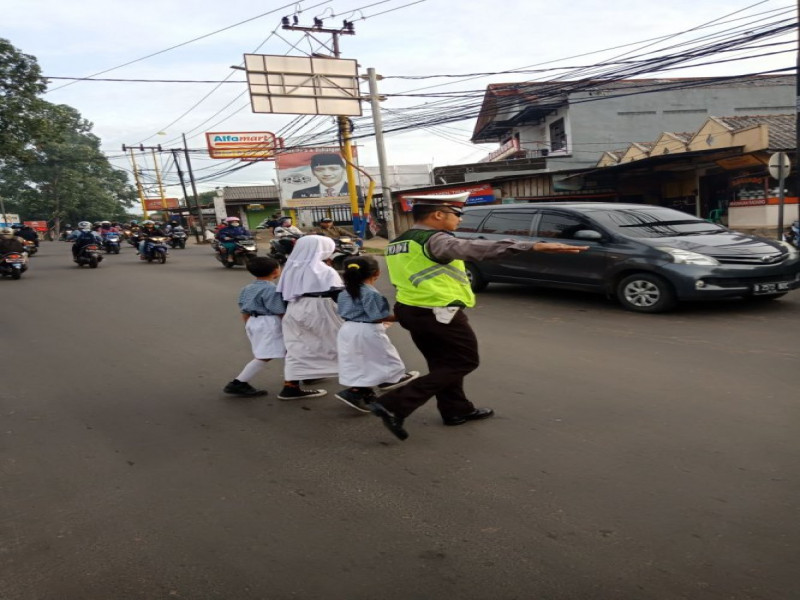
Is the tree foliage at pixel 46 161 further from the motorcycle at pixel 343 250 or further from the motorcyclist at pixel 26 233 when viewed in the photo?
the motorcycle at pixel 343 250

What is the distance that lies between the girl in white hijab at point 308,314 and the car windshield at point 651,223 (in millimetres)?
4543

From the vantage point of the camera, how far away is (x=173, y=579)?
6.98 ft

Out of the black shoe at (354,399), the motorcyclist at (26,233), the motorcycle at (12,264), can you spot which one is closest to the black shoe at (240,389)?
the black shoe at (354,399)

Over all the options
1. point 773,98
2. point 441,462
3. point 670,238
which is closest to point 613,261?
point 670,238

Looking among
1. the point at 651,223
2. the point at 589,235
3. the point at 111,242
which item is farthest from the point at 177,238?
the point at 651,223

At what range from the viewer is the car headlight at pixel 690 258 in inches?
248

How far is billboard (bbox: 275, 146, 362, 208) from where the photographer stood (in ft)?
110

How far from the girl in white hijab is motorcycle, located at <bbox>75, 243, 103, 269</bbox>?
1362cm

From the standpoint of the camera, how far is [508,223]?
822 cm

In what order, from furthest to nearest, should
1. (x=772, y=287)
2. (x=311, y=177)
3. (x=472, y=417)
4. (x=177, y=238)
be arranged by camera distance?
1. (x=311, y=177)
2. (x=177, y=238)
3. (x=772, y=287)
4. (x=472, y=417)

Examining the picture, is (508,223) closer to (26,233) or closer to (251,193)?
(26,233)

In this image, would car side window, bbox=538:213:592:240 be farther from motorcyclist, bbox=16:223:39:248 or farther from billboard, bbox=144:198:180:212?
billboard, bbox=144:198:180:212

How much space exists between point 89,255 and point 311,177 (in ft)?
65.4

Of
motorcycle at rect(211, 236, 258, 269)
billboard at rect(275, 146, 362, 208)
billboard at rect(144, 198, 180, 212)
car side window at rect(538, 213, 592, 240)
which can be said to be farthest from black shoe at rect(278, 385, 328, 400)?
billboard at rect(144, 198, 180, 212)
